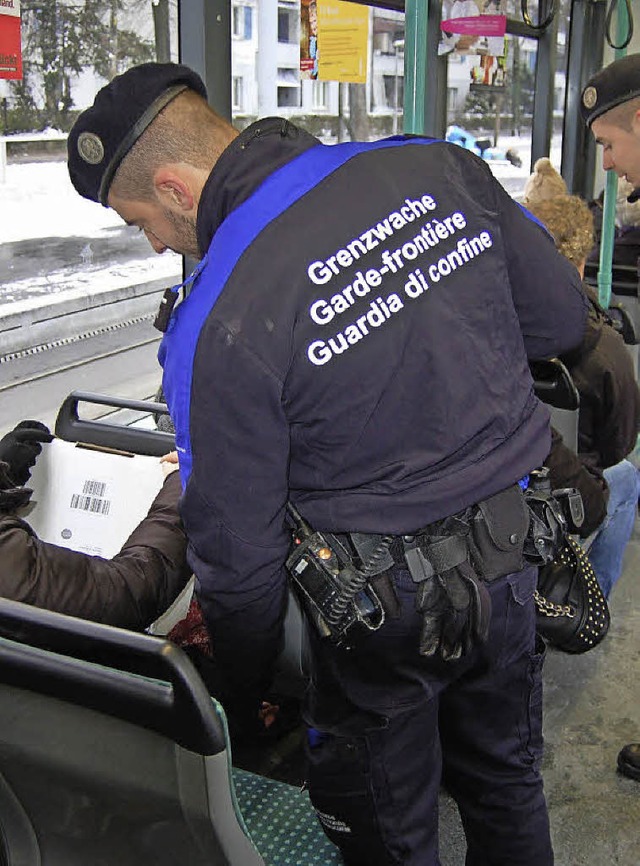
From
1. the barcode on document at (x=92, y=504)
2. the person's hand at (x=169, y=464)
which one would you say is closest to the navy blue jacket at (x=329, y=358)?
the person's hand at (x=169, y=464)

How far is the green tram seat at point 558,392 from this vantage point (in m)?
2.38

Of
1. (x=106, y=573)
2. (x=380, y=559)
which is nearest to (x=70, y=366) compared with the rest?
(x=106, y=573)

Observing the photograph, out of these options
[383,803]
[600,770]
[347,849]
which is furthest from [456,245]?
[600,770]

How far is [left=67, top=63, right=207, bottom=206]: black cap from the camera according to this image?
1.36 meters

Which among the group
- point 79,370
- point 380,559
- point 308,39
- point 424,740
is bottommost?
point 424,740

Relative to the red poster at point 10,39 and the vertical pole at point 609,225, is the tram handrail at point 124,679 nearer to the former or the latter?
the red poster at point 10,39

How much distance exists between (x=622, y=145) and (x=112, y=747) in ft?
8.21

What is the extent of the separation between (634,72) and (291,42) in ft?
3.58

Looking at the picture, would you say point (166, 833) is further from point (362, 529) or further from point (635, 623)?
point (635, 623)

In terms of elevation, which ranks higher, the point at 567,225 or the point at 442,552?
the point at 567,225

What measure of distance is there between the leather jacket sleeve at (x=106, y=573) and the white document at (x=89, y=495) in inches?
5.7

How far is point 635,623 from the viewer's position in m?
3.02

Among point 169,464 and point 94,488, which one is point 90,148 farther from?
point 94,488

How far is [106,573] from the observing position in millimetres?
1706
